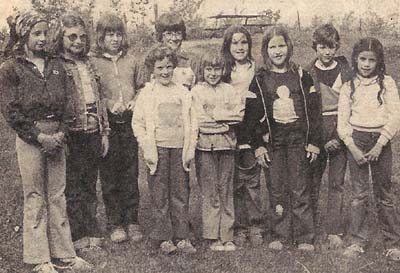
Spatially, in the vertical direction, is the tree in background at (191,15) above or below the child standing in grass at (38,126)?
above

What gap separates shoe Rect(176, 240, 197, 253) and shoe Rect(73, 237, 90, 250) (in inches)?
15.9

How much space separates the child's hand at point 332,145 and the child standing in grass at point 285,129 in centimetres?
6

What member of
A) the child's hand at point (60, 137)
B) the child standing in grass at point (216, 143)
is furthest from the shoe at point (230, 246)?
the child's hand at point (60, 137)

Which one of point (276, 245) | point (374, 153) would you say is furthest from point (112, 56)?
point (374, 153)

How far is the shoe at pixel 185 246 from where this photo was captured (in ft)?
8.89

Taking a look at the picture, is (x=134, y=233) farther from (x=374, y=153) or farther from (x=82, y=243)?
(x=374, y=153)

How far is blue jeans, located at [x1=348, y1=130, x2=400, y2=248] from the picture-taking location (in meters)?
2.67

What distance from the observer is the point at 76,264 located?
101 inches

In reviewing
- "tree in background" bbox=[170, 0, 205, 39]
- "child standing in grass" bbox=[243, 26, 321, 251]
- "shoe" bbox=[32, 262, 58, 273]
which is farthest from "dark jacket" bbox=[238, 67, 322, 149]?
"shoe" bbox=[32, 262, 58, 273]

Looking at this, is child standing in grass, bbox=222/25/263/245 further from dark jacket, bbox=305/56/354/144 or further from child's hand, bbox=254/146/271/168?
dark jacket, bbox=305/56/354/144

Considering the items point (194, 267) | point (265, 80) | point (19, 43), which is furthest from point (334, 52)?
point (19, 43)

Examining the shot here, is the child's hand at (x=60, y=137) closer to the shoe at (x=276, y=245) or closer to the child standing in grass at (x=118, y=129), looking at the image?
the child standing in grass at (x=118, y=129)

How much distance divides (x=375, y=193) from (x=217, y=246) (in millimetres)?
746

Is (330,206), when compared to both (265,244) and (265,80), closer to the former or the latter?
(265,244)
